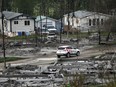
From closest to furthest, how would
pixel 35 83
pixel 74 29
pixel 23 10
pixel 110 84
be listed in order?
1. pixel 110 84
2. pixel 35 83
3. pixel 74 29
4. pixel 23 10

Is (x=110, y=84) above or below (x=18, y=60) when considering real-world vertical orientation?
above

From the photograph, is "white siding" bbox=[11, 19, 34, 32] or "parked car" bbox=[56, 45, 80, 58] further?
"white siding" bbox=[11, 19, 34, 32]

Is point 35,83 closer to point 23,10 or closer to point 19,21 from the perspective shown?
point 19,21

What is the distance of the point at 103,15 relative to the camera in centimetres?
8094

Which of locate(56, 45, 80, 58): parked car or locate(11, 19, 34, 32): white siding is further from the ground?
locate(11, 19, 34, 32): white siding

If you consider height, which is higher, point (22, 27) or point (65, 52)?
point (22, 27)

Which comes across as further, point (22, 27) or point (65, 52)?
point (22, 27)

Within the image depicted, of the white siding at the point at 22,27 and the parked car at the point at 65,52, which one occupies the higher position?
the white siding at the point at 22,27

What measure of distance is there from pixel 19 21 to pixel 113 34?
2140cm

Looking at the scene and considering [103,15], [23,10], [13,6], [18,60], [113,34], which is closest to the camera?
[18,60]

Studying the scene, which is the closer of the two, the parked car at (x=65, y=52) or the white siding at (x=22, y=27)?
the parked car at (x=65, y=52)

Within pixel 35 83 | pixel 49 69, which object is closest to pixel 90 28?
pixel 49 69

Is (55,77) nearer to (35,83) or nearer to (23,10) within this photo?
(35,83)

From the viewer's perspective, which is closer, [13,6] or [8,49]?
[8,49]
